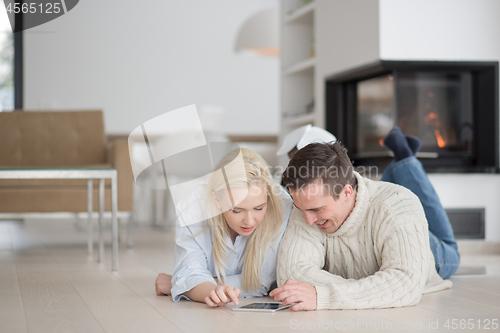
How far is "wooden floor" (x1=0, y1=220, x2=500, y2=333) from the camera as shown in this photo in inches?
56.9

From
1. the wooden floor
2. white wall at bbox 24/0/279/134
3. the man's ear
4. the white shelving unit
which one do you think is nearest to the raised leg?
the wooden floor

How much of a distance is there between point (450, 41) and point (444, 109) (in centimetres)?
40

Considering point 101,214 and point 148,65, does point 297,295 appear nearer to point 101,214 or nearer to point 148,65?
point 101,214

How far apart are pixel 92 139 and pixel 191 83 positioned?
101 inches

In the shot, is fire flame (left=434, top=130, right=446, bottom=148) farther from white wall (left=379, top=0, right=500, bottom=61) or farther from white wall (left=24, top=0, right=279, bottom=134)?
white wall (left=24, top=0, right=279, bottom=134)

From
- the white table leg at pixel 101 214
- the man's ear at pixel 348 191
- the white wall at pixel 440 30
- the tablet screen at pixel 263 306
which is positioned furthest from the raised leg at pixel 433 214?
the white table leg at pixel 101 214

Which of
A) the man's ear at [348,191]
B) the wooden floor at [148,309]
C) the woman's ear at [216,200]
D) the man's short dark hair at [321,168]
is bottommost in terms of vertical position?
the wooden floor at [148,309]

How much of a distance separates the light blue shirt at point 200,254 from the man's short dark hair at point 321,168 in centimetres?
29

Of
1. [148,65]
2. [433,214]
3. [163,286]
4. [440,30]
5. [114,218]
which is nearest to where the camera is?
[163,286]

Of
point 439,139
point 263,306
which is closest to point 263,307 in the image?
point 263,306

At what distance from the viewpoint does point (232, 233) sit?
187 cm

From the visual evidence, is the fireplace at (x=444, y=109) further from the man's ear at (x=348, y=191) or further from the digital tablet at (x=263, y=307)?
the digital tablet at (x=263, y=307)

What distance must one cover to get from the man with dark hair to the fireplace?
168cm

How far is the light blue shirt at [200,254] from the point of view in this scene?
1767mm
